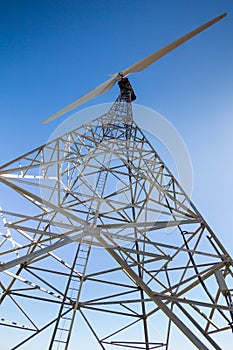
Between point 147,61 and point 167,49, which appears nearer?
point 167,49

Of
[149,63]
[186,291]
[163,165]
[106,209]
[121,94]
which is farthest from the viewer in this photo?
[121,94]

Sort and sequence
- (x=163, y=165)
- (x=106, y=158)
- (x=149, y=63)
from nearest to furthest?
(x=163, y=165)
(x=106, y=158)
(x=149, y=63)

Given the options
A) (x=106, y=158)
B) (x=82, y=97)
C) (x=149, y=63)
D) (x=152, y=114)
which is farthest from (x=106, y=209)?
(x=149, y=63)

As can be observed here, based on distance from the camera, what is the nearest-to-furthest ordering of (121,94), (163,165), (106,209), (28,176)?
(28,176), (163,165), (106,209), (121,94)

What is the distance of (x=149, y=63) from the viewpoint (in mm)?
12109

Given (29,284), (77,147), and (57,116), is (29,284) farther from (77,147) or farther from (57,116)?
(57,116)

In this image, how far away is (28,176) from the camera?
24.8 feet

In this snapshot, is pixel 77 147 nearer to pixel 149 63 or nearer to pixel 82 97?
pixel 82 97

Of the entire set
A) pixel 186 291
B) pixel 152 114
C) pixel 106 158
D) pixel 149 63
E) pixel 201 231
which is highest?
pixel 149 63

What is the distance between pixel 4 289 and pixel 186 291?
213 inches

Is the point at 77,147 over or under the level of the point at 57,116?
under

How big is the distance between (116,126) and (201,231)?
6.43 meters

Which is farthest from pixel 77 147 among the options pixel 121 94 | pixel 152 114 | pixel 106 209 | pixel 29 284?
pixel 121 94

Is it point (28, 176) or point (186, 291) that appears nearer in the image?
point (186, 291)
